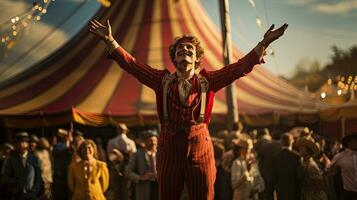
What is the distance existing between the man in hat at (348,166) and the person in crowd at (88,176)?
236cm

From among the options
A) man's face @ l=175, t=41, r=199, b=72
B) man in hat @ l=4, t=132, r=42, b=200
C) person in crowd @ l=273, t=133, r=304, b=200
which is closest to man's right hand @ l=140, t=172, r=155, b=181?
man in hat @ l=4, t=132, r=42, b=200

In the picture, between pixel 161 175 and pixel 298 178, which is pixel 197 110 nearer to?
pixel 161 175

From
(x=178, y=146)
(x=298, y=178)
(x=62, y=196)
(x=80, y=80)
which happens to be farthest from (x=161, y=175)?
(x=80, y=80)

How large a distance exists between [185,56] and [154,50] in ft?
36.7

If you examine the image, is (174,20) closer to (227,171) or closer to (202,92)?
(227,171)

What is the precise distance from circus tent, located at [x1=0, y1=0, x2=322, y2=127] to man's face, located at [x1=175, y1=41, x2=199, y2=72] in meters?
8.49

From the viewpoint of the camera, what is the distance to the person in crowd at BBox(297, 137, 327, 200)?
6828 millimetres

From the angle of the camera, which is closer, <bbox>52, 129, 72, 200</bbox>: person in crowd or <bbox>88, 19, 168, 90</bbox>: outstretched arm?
<bbox>88, 19, 168, 90</bbox>: outstretched arm

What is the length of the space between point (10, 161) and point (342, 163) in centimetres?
336

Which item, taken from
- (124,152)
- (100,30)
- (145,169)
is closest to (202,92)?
(100,30)

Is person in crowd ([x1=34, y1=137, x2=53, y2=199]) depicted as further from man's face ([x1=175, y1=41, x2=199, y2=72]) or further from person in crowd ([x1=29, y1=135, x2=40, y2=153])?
man's face ([x1=175, y1=41, x2=199, y2=72])

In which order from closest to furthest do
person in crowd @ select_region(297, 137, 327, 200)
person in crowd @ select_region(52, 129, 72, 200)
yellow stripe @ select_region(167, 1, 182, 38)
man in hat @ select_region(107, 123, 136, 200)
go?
person in crowd @ select_region(297, 137, 327, 200)
man in hat @ select_region(107, 123, 136, 200)
person in crowd @ select_region(52, 129, 72, 200)
yellow stripe @ select_region(167, 1, 182, 38)

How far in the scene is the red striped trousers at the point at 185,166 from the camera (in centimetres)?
348

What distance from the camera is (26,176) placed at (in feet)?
21.3
